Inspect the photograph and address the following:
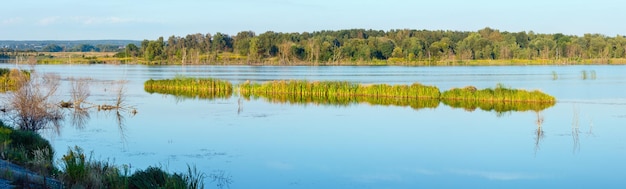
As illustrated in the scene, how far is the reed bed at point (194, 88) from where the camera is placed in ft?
126

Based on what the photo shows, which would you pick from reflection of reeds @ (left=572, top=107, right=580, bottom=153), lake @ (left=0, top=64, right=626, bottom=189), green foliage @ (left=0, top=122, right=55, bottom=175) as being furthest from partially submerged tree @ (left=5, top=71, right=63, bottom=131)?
reflection of reeds @ (left=572, top=107, right=580, bottom=153)

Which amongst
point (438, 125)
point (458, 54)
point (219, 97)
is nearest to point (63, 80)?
point (219, 97)

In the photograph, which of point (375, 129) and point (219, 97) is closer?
point (375, 129)

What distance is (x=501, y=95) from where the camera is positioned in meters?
31.7

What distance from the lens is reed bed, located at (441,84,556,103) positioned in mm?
31297

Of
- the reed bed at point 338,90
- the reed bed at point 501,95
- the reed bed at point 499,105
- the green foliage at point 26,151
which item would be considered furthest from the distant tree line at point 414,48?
the green foliage at point 26,151

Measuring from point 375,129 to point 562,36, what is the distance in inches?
4151

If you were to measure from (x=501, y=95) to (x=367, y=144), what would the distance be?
14.4 m

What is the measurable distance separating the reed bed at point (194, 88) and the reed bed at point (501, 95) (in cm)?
1167

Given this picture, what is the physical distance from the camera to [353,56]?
108000 mm

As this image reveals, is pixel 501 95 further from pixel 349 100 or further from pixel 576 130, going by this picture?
pixel 576 130

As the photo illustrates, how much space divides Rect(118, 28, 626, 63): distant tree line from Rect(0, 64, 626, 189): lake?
7728 centimetres

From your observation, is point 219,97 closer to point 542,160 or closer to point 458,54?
point 542,160

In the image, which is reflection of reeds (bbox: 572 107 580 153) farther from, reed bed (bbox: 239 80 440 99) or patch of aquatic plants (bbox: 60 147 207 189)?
patch of aquatic plants (bbox: 60 147 207 189)
